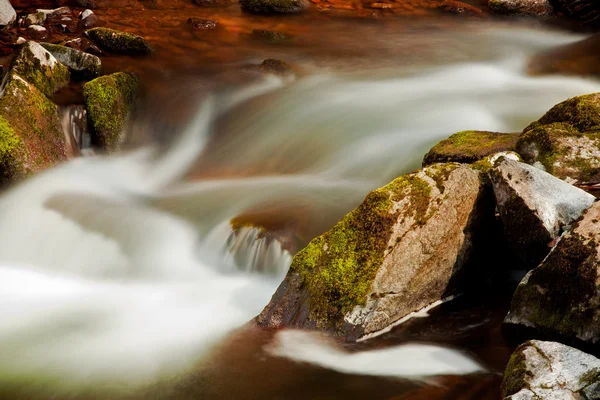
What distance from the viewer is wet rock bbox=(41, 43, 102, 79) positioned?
11188mm

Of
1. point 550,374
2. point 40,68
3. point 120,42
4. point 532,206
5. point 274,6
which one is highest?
point 274,6

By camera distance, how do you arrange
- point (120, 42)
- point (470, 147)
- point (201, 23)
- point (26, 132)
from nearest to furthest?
point (470, 147)
point (26, 132)
point (120, 42)
point (201, 23)

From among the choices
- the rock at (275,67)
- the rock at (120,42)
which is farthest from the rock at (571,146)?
the rock at (120,42)

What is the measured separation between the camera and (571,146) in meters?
6.67

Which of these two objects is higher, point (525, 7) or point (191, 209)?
point (525, 7)

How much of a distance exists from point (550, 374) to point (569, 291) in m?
0.88

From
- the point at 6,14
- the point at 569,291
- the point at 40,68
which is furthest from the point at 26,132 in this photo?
the point at 569,291

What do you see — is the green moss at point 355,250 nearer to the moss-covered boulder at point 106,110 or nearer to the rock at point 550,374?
the rock at point 550,374

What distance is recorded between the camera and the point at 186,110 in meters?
11.0

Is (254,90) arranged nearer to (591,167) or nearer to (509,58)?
(509,58)

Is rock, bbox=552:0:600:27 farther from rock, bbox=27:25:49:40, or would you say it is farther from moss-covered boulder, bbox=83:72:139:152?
rock, bbox=27:25:49:40

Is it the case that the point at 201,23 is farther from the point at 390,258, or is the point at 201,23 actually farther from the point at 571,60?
the point at 390,258

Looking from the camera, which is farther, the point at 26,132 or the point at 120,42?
the point at 120,42

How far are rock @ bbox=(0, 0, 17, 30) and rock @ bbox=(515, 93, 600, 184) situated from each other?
39.5 feet
